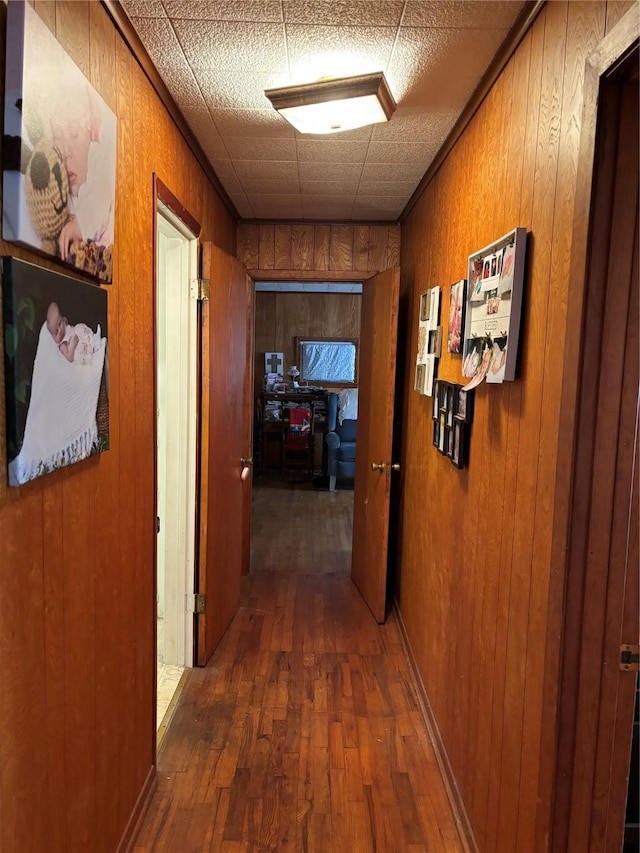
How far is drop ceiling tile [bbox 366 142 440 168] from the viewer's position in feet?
7.59

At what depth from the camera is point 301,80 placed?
1.80 metres

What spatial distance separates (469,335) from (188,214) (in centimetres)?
129

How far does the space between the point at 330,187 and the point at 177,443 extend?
1535 millimetres

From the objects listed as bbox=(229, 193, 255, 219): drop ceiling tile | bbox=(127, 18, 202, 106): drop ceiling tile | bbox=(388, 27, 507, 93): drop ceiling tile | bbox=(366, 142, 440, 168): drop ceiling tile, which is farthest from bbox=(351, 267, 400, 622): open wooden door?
bbox=(127, 18, 202, 106): drop ceiling tile

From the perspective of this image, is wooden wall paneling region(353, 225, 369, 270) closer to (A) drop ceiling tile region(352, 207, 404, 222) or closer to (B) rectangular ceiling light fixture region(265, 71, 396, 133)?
(A) drop ceiling tile region(352, 207, 404, 222)

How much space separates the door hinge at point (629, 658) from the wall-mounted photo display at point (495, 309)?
65 cm

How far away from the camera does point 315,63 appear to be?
1.69 meters

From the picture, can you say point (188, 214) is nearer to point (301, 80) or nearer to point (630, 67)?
point (301, 80)

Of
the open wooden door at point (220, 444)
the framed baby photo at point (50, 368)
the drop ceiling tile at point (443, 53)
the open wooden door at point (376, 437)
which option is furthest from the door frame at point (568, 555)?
the open wooden door at point (376, 437)

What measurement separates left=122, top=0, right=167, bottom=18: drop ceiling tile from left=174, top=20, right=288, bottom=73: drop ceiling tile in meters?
0.06

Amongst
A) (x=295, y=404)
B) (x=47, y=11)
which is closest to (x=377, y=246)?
(x=47, y=11)

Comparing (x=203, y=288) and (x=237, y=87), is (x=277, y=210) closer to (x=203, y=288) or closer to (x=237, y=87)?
(x=203, y=288)

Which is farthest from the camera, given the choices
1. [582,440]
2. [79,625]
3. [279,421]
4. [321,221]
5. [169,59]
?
[279,421]

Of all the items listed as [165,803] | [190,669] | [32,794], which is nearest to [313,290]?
[190,669]
